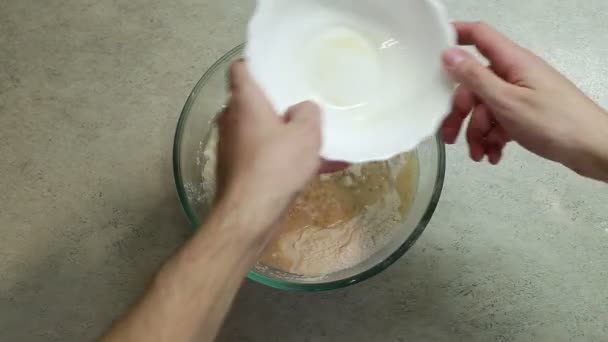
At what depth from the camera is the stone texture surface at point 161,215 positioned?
886 millimetres

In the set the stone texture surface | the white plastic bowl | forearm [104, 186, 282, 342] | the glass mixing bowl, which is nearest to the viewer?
forearm [104, 186, 282, 342]

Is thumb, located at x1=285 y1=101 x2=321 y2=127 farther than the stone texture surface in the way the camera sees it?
No

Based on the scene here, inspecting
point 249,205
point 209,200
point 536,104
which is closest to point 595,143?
point 536,104

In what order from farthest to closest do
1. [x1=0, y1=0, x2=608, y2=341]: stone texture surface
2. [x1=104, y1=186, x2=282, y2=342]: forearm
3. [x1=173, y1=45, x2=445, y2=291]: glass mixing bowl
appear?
[x1=0, y1=0, x2=608, y2=341]: stone texture surface → [x1=173, y1=45, x2=445, y2=291]: glass mixing bowl → [x1=104, y1=186, x2=282, y2=342]: forearm

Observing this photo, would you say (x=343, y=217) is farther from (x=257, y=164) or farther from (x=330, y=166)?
(x=257, y=164)

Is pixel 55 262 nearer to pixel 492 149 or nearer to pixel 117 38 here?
pixel 117 38

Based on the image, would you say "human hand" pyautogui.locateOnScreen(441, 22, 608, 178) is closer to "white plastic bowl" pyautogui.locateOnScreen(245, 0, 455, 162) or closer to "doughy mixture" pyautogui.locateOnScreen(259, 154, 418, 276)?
"white plastic bowl" pyautogui.locateOnScreen(245, 0, 455, 162)

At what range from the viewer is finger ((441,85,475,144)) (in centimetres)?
80

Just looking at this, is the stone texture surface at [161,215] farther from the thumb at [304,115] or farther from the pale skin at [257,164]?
the thumb at [304,115]

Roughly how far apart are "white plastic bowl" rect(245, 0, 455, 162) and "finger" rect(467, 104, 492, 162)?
0.15 m

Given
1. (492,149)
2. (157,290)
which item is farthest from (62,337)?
(492,149)

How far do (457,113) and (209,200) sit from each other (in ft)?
1.30

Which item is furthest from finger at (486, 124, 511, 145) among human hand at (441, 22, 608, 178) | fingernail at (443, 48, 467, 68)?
fingernail at (443, 48, 467, 68)

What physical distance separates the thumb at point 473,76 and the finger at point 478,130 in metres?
0.14
